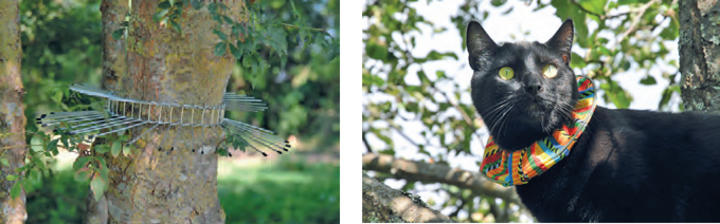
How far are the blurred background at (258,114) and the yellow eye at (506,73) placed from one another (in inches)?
14.1

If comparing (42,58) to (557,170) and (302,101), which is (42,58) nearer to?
(557,170)

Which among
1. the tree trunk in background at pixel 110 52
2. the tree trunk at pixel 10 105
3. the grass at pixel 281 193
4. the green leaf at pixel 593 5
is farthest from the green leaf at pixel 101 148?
the grass at pixel 281 193

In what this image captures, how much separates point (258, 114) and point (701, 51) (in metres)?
2.81

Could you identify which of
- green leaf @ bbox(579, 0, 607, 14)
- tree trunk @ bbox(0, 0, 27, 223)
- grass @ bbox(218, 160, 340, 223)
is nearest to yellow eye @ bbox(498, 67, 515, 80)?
green leaf @ bbox(579, 0, 607, 14)

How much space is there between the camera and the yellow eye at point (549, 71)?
1182 millimetres

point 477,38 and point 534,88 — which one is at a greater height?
point 477,38

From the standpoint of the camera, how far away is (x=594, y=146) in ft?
3.97

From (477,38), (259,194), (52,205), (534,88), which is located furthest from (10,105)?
(259,194)

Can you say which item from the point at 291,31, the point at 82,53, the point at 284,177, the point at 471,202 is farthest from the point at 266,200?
the point at 291,31

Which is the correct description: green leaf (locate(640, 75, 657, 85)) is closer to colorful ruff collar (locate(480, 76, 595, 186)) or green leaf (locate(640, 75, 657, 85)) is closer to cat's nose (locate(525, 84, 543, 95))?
colorful ruff collar (locate(480, 76, 595, 186))

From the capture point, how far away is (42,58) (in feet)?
7.66

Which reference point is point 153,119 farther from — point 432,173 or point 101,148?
point 432,173

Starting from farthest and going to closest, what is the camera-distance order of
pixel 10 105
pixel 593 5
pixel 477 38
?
1. pixel 593 5
2. pixel 10 105
3. pixel 477 38

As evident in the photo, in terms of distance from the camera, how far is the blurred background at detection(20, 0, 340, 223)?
2.26 m
